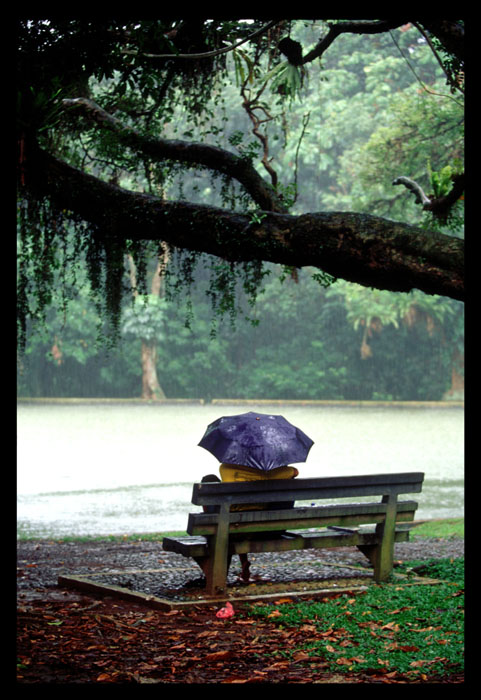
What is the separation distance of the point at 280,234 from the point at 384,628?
9.44ft

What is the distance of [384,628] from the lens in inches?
211

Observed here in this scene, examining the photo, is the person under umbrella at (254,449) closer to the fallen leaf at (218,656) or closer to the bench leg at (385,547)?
the bench leg at (385,547)

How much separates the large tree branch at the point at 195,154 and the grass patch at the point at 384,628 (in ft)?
10.6

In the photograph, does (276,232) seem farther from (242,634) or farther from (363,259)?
(242,634)

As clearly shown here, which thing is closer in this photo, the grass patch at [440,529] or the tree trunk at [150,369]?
the grass patch at [440,529]

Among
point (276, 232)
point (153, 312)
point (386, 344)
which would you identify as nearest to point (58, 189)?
point (276, 232)

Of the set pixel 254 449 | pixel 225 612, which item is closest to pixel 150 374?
pixel 254 449

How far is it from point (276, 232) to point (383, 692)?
14.0ft

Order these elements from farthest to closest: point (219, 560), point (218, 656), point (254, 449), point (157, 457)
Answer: point (157, 457) → point (254, 449) → point (219, 560) → point (218, 656)

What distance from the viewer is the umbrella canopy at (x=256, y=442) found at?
6.27 metres

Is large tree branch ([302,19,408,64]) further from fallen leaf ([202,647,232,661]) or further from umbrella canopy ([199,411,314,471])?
fallen leaf ([202,647,232,661])

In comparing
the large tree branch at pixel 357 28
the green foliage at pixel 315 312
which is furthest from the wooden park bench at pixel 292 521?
the green foliage at pixel 315 312

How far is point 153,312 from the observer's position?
3659 centimetres

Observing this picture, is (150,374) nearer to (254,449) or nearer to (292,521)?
(292,521)
